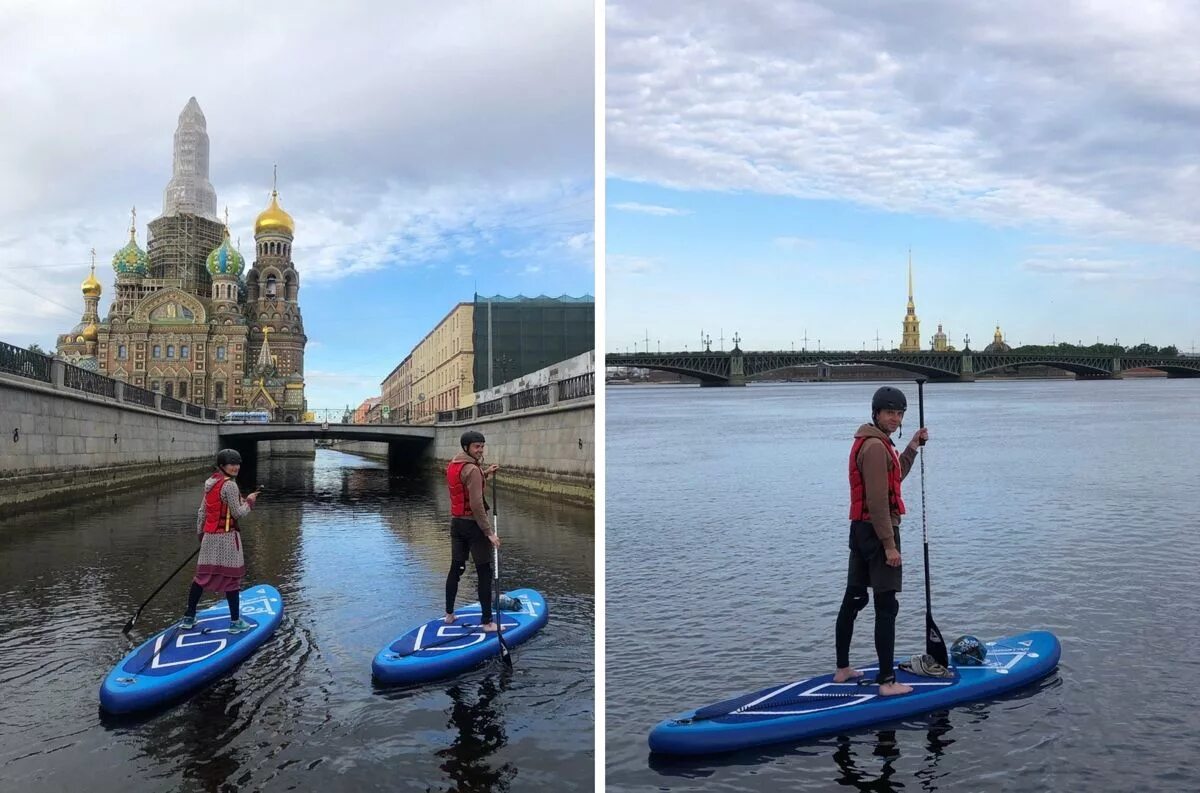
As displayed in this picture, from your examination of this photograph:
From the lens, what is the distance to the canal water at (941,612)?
3.83 meters

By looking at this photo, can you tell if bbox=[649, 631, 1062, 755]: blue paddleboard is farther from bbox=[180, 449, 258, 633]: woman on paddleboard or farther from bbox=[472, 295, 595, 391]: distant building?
bbox=[472, 295, 595, 391]: distant building

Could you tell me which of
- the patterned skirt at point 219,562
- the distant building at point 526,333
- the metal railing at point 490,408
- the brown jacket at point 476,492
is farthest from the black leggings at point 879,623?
the distant building at point 526,333

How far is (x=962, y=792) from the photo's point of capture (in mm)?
3613

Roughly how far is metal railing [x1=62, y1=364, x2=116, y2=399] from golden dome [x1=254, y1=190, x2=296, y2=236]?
4773 centimetres

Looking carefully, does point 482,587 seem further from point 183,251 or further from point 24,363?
point 183,251

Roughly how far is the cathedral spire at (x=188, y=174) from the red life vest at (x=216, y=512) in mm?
58688

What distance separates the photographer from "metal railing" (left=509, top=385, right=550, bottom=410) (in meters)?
16.0

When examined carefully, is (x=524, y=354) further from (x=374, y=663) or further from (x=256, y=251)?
(x=256, y=251)

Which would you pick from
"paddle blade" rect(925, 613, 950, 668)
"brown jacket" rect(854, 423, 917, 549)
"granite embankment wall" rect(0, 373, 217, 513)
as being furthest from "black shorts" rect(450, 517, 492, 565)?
"granite embankment wall" rect(0, 373, 217, 513)

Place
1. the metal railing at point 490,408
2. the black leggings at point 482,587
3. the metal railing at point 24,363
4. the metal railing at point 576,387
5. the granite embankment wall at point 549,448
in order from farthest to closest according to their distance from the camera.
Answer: the metal railing at point 490,408 < the metal railing at point 576,387 < the granite embankment wall at point 549,448 < the metal railing at point 24,363 < the black leggings at point 482,587

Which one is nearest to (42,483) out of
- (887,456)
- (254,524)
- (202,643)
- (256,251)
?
(254,524)

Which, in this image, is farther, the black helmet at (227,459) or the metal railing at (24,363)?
the metal railing at (24,363)

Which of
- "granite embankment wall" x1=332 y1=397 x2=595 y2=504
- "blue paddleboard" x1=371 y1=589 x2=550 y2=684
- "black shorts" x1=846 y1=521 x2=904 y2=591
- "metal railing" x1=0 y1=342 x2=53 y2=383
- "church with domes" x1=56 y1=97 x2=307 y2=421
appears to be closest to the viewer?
"black shorts" x1=846 y1=521 x2=904 y2=591

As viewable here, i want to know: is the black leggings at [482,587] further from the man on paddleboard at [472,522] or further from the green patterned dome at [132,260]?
the green patterned dome at [132,260]
